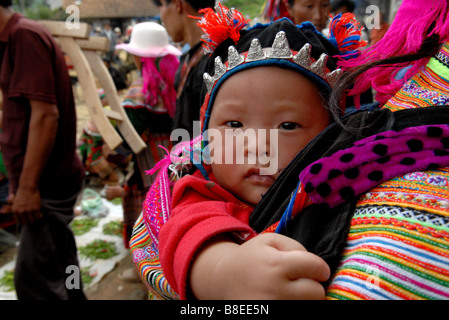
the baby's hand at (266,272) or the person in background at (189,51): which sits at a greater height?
the person in background at (189,51)

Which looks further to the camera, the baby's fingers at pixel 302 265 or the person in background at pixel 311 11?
the person in background at pixel 311 11

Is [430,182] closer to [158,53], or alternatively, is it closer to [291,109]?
[291,109]

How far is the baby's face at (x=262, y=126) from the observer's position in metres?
1.06

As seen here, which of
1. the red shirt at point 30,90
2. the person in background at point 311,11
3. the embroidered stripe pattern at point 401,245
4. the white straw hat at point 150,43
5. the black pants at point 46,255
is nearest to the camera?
the embroidered stripe pattern at point 401,245

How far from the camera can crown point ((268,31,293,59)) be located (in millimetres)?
1137

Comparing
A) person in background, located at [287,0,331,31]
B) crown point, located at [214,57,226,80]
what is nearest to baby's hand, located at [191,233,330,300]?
crown point, located at [214,57,226,80]

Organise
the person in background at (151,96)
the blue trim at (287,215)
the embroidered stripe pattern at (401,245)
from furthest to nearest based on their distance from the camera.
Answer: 1. the person in background at (151,96)
2. the blue trim at (287,215)
3. the embroidered stripe pattern at (401,245)

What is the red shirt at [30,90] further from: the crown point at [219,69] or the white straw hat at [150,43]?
the crown point at [219,69]

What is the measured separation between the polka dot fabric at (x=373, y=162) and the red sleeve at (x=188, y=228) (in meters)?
0.23

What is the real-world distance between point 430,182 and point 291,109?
529 millimetres

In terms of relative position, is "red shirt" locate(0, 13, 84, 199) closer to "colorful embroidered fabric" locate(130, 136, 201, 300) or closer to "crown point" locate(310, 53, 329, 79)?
"colorful embroidered fabric" locate(130, 136, 201, 300)

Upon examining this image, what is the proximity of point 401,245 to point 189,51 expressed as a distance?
271 cm

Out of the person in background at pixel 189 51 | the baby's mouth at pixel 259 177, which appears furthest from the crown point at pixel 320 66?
the person in background at pixel 189 51

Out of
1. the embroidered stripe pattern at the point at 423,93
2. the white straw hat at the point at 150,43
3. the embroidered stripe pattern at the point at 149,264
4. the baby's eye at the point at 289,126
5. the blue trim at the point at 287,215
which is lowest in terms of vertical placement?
the embroidered stripe pattern at the point at 149,264
